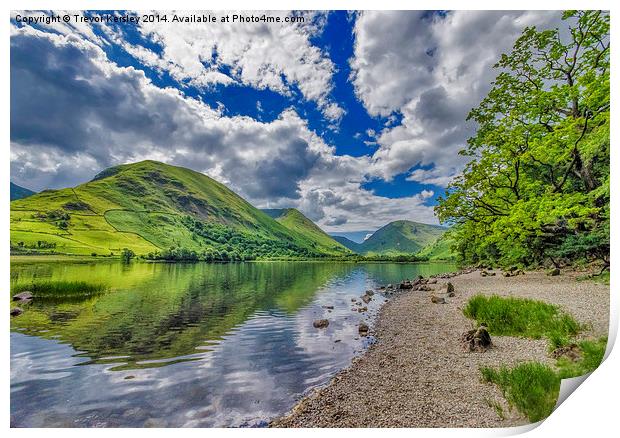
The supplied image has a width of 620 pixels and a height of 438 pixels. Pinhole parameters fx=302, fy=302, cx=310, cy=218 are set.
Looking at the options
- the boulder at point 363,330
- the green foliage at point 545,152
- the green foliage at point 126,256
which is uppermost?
the green foliage at point 545,152

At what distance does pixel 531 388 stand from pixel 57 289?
83.3ft

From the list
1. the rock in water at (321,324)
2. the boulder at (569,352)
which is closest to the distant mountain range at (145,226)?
the rock in water at (321,324)

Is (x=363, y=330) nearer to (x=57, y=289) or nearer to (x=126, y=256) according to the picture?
(x=57, y=289)

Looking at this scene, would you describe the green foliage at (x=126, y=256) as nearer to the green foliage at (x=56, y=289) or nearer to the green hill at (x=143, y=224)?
the green hill at (x=143, y=224)

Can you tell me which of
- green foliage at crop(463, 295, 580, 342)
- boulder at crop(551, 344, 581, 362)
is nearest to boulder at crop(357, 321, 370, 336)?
green foliage at crop(463, 295, 580, 342)

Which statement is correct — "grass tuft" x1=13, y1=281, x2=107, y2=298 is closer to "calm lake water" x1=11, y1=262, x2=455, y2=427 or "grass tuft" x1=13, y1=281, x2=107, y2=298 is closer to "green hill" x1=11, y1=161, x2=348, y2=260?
"calm lake water" x1=11, y1=262, x2=455, y2=427

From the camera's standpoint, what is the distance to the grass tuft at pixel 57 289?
61.5 feet

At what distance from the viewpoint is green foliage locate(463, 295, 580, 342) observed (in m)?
7.74

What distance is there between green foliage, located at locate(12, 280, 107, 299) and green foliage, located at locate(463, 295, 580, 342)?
78.8 feet

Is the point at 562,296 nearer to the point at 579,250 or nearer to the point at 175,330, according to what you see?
the point at 579,250

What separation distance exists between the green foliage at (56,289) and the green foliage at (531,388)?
79.0 feet

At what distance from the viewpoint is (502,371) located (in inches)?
233

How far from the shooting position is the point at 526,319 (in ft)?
30.7

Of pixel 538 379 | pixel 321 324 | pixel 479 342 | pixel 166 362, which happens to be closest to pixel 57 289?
pixel 166 362
